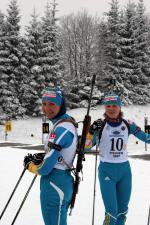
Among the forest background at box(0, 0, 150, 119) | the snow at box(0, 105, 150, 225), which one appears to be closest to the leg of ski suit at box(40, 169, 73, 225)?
the snow at box(0, 105, 150, 225)

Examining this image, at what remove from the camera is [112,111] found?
519 cm

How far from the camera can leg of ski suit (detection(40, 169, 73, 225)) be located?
11.8 feet

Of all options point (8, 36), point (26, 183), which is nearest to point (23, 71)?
point (8, 36)

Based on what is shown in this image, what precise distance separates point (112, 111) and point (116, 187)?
0.95 m

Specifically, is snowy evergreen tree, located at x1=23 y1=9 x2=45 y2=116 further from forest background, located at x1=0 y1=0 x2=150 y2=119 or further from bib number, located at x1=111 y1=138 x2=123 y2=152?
bib number, located at x1=111 y1=138 x2=123 y2=152

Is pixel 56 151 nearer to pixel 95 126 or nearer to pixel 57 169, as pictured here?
pixel 57 169

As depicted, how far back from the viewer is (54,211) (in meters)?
3.60

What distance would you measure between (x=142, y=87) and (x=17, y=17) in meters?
12.9

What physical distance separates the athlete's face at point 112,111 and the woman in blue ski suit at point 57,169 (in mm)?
1503

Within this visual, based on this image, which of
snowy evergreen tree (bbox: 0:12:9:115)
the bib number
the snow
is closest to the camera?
the bib number

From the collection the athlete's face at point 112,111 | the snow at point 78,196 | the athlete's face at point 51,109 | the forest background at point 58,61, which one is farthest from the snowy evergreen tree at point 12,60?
the athlete's face at point 51,109

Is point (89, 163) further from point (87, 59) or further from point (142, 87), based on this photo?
point (87, 59)

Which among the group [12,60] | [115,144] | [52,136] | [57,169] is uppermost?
[12,60]

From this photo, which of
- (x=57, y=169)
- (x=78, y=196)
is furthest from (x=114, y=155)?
(x=78, y=196)
